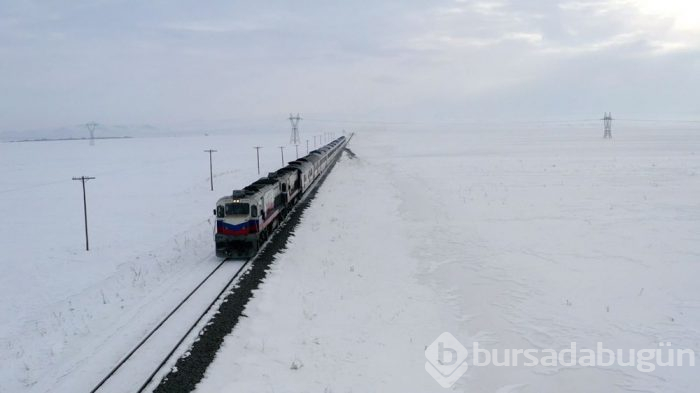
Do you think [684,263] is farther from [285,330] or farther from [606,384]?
[285,330]

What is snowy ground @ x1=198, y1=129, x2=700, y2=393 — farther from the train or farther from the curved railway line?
the train

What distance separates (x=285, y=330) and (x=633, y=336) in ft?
35.2

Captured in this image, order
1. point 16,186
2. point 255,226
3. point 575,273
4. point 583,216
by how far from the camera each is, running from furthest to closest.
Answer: point 16,186 < point 583,216 < point 255,226 < point 575,273

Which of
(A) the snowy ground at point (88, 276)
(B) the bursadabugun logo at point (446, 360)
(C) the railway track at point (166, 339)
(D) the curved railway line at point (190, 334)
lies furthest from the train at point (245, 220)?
(B) the bursadabugun logo at point (446, 360)

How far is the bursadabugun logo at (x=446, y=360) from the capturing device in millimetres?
13691

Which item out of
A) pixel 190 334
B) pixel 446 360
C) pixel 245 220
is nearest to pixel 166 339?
pixel 190 334

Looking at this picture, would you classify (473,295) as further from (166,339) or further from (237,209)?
(237,209)

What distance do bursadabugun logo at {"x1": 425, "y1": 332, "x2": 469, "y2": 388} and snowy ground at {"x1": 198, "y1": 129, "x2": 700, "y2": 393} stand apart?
Answer: 24cm

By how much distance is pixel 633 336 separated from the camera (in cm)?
1538

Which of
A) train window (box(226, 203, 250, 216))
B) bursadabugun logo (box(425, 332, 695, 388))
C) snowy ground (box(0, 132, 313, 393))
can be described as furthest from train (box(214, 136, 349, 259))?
bursadabugun logo (box(425, 332, 695, 388))

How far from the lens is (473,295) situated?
1953 centimetres

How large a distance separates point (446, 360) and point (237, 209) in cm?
1325

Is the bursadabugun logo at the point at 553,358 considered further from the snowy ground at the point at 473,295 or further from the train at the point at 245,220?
the train at the point at 245,220

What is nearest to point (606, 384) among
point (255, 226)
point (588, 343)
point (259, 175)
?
point (588, 343)
